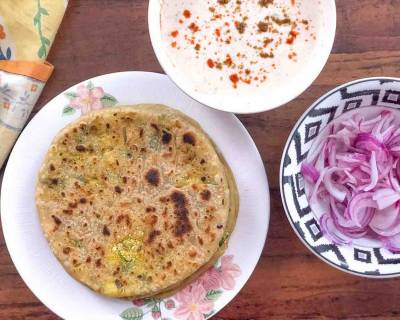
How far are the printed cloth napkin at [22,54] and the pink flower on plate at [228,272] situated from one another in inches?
31.5

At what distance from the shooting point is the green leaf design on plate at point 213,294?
1.93 metres

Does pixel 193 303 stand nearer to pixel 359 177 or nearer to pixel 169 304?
pixel 169 304

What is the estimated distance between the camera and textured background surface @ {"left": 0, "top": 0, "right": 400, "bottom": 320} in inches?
79.4

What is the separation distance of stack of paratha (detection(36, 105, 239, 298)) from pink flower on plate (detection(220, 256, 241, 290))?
0.27 feet

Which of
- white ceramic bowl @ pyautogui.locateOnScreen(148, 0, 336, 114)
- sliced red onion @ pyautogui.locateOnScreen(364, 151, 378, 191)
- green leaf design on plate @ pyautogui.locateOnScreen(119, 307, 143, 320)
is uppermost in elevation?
white ceramic bowl @ pyautogui.locateOnScreen(148, 0, 336, 114)

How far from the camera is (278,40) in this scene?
64.7 inches

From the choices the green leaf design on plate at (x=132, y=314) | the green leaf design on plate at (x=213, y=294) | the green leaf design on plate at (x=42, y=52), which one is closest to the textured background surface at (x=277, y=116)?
the green leaf design on plate at (x=42, y=52)

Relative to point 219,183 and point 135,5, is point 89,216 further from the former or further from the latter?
point 135,5

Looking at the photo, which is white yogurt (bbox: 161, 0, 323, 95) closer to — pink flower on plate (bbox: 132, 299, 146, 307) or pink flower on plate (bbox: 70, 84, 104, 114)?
pink flower on plate (bbox: 70, 84, 104, 114)

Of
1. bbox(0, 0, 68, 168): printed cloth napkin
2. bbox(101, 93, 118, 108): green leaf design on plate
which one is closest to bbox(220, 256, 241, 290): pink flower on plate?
bbox(101, 93, 118, 108): green leaf design on plate

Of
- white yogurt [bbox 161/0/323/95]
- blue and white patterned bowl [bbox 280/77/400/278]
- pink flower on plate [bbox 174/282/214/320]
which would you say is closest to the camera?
white yogurt [bbox 161/0/323/95]

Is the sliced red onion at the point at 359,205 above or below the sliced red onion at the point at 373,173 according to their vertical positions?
below

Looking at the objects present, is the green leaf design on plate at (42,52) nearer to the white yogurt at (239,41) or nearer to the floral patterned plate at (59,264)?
the floral patterned plate at (59,264)

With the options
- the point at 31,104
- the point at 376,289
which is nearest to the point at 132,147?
the point at 31,104
